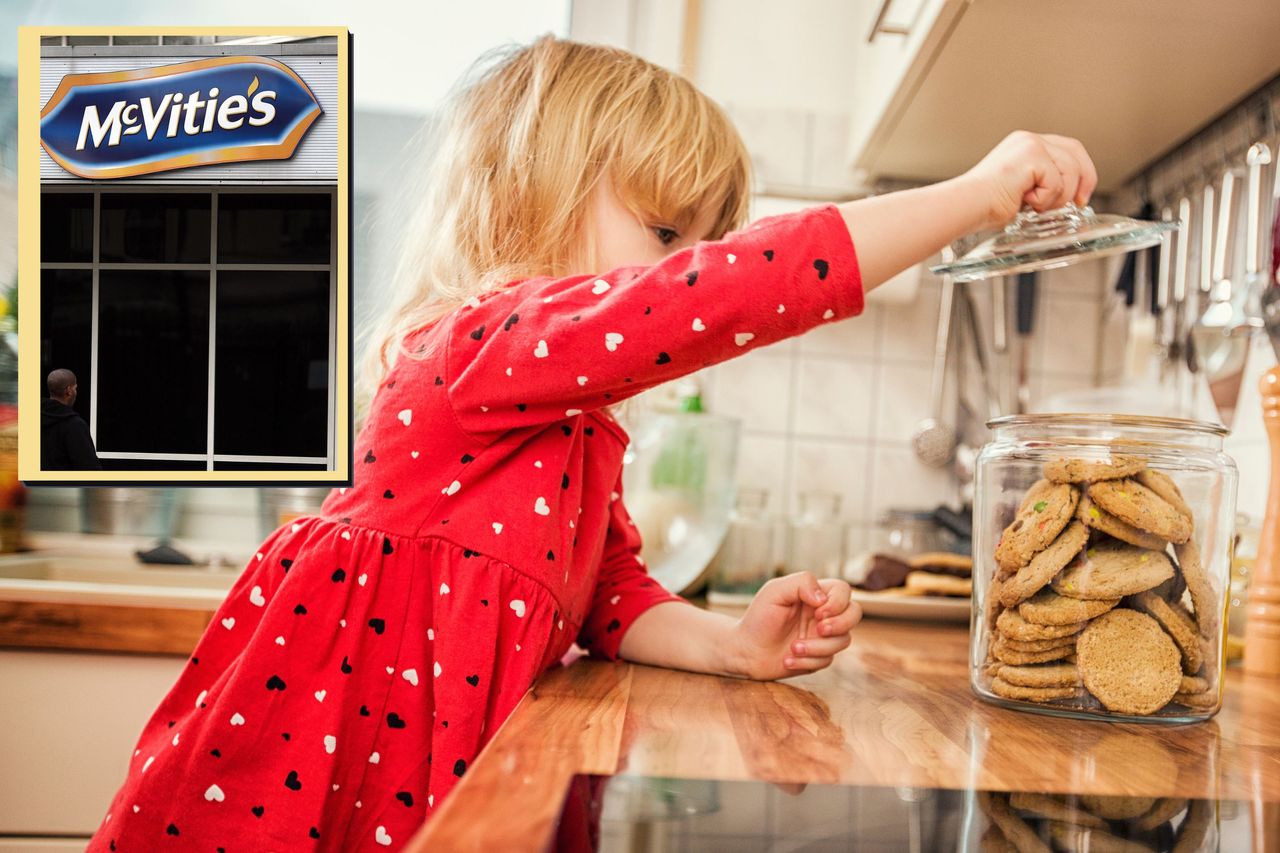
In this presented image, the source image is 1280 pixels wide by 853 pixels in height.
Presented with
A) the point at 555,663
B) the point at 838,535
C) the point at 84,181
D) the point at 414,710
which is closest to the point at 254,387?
the point at 84,181

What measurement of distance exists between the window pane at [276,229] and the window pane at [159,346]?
14 mm

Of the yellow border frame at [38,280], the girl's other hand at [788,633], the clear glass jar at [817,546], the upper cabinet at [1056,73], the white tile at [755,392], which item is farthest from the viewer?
the white tile at [755,392]

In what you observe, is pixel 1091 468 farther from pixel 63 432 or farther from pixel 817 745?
pixel 63 432

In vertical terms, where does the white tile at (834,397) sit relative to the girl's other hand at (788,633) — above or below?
above

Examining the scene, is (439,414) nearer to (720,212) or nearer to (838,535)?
(720,212)

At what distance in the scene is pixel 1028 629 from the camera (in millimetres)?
587

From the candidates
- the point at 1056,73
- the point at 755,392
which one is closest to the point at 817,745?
the point at 1056,73

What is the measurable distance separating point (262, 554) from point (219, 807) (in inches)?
5.8

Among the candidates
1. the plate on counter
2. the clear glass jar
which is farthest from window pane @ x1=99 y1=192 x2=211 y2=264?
the clear glass jar

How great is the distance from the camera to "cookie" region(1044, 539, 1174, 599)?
0.57 meters

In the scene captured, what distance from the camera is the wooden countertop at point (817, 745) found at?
370 millimetres

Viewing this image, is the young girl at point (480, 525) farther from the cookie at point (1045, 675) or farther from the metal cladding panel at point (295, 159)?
the metal cladding panel at point (295, 159)

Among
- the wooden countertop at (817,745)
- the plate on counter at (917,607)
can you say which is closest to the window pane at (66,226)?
the wooden countertop at (817,745)

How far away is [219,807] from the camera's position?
0.60m
